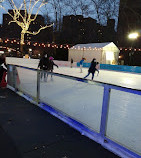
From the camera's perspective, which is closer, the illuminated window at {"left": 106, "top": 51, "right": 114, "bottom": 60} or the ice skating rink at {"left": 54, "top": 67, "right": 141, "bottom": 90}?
the ice skating rink at {"left": 54, "top": 67, "right": 141, "bottom": 90}

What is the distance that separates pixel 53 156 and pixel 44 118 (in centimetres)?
122

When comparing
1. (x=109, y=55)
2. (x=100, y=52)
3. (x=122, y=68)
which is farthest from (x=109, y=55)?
(x=122, y=68)

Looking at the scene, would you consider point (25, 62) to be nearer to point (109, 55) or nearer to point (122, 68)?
point (109, 55)

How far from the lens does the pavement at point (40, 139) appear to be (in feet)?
6.53

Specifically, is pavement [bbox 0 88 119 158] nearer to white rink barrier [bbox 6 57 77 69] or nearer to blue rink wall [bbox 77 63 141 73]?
white rink barrier [bbox 6 57 77 69]

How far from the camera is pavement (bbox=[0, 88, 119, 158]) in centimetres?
199

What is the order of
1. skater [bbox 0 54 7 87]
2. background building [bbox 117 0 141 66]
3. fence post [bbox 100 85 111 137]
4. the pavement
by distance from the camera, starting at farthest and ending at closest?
1. background building [bbox 117 0 141 66]
2. skater [bbox 0 54 7 87]
3. fence post [bbox 100 85 111 137]
4. the pavement

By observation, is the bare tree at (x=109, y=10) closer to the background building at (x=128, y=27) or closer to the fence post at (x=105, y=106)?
the background building at (x=128, y=27)

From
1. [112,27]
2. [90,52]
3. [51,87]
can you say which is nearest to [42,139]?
[51,87]

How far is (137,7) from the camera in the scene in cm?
2447

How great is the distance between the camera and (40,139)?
2.32 metres

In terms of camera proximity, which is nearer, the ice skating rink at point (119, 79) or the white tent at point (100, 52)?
the ice skating rink at point (119, 79)

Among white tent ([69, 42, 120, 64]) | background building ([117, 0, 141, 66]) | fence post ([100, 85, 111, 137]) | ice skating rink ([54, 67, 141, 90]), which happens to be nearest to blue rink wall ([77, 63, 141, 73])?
white tent ([69, 42, 120, 64])

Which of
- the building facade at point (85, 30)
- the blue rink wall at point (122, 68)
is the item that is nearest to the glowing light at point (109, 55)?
the blue rink wall at point (122, 68)
